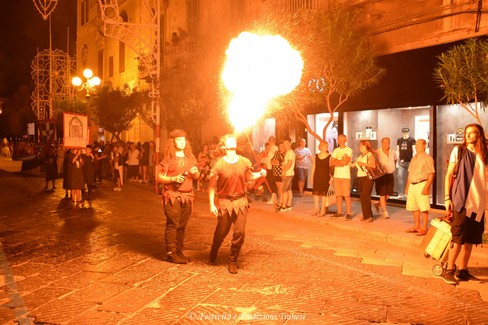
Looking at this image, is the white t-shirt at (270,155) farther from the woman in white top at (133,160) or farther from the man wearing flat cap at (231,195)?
the woman in white top at (133,160)

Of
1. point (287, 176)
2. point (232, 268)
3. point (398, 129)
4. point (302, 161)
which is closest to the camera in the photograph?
point (232, 268)

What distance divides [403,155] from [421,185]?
15.1 feet

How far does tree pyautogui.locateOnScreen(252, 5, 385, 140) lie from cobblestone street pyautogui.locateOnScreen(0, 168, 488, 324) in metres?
4.09

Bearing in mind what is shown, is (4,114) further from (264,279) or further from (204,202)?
(264,279)

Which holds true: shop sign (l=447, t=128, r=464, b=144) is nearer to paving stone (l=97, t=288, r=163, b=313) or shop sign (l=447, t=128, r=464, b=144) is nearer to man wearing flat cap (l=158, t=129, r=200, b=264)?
man wearing flat cap (l=158, t=129, r=200, b=264)

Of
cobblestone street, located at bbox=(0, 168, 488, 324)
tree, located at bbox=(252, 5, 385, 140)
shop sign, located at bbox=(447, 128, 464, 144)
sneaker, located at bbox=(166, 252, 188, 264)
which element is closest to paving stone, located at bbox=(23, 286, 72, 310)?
cobblestone street, located at bbox=(0, 168, 488, 324)

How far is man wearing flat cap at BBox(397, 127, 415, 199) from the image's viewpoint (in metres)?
14.1

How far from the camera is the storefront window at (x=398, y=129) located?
13852 mm

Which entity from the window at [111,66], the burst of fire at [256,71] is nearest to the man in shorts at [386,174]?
the burst of fire at [256,71]

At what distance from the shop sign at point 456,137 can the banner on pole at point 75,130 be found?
938cm

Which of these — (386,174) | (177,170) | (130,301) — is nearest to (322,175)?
(386,174)

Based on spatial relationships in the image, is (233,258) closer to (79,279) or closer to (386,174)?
(79,279)

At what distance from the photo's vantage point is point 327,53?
1274cm

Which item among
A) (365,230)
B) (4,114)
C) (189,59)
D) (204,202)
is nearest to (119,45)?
(189,59)
